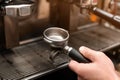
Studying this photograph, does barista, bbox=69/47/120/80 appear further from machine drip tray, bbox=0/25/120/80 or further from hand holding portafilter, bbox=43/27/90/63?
machine drip tray, bbox=0/25/120/80

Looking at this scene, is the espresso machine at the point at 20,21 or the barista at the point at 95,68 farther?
the espresso machine at the point at 20,21

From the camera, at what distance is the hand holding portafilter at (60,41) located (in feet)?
2.01

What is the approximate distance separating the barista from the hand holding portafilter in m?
0.02

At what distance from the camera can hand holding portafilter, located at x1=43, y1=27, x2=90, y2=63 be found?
612 mm

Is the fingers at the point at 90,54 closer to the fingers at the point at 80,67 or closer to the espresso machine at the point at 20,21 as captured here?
Answer: the fingers at the point at 80,67

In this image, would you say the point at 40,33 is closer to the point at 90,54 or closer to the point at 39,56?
the point at 39,56

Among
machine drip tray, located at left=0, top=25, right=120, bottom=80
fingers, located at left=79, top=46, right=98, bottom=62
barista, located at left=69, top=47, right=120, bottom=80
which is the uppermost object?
fingers, located at left=79, top=46, right=98, bottom=62

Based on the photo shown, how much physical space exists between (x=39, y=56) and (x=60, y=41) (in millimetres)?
218

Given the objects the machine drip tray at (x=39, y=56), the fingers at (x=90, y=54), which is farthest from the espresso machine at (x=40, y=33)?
the fingers at (x=90, y=54)

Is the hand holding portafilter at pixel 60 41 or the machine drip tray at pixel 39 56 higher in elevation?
the hand holding portafilter at pixel 60 41

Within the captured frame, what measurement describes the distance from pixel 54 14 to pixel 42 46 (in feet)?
0.63

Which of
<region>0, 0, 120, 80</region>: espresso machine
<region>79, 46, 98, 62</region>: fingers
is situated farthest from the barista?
<region>0, 0, 120, 80</region>: espresso machine

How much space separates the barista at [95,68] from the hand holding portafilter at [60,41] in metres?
0.02

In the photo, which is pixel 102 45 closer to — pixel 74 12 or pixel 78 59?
pixel 74 12
